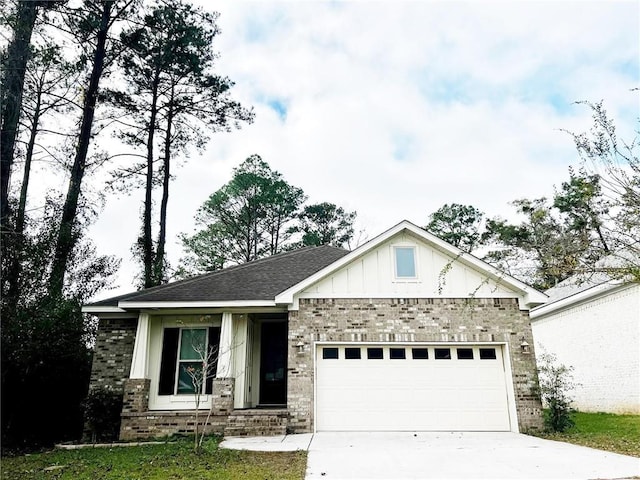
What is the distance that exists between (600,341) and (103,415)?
555 inches

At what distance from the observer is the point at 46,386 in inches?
431

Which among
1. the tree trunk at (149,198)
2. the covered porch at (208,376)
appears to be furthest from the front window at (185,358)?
the tree trunk at (149,198)

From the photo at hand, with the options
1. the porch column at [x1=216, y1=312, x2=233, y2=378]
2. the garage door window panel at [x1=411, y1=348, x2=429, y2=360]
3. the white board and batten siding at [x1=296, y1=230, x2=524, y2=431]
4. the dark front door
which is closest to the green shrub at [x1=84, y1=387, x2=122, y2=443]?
the porch column at [x1=216, y1=312, x2=233, y2=378]

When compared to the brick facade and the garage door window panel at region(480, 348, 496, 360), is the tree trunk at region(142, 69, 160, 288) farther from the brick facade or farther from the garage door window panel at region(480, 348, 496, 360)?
the garage door window panel at region(480, 348, 496, 360)

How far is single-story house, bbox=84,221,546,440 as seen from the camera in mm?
10008

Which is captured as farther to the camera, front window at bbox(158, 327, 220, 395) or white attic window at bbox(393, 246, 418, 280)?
front window at bbox(158, 327, 220, 395)

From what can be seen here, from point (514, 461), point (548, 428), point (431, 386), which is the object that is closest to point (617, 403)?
point (548, 428)

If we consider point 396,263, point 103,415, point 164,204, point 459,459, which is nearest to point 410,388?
point 396,263

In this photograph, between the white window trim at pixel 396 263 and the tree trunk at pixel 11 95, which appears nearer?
the white window trim at pixel 396 263

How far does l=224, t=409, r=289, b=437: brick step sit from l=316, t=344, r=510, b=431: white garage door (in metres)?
0.85

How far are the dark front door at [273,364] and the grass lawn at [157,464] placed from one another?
3.62 metres

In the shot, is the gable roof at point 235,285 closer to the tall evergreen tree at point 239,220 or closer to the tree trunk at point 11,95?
the tree trunk at point 11,95

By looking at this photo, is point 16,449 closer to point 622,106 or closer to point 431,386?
point 431,386

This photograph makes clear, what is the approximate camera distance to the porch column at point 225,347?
418 inches
